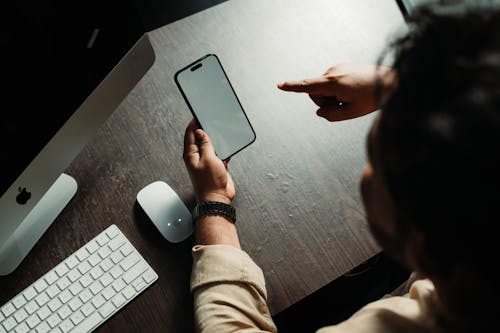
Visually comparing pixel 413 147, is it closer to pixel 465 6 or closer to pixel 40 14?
pixel 465 6

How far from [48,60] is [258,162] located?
0.41 metres

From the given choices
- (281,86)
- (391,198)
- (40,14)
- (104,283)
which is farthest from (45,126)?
(391,198)

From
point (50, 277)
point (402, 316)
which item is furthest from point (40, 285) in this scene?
point (402, 316)

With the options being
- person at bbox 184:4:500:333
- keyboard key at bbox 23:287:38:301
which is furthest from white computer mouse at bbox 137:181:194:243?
person at bbox 184:4:500:333

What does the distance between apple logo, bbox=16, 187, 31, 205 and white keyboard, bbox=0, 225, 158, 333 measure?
0.44 feet

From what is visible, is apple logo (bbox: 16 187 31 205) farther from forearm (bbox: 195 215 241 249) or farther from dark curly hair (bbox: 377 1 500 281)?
dark curly hair (bbox: 377 1 500 281)

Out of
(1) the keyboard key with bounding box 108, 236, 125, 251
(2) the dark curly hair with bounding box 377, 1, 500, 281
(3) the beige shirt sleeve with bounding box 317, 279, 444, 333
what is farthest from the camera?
(1) the keyboard key with bounding box 108, 236, 125, 251

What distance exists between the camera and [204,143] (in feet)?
2.87

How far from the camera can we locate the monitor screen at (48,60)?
2.18 feet

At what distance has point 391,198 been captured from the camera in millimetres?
512

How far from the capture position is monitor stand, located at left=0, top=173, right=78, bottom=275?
2.79 ft

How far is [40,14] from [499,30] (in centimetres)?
57

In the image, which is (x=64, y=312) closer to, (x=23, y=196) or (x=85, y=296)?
(x=85, y=296)

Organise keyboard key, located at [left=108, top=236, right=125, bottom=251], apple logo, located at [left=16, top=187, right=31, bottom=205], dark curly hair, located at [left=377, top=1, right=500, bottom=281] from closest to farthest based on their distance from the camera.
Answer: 1. dark curly hair, located at [left=377, top=1, right=500, bottom=281]
2. apple logo, located at [left=16, top=187, right=31, bottom=205]
3. keyboard key, located at [left=108, top=236, right=125, bottom=251]
